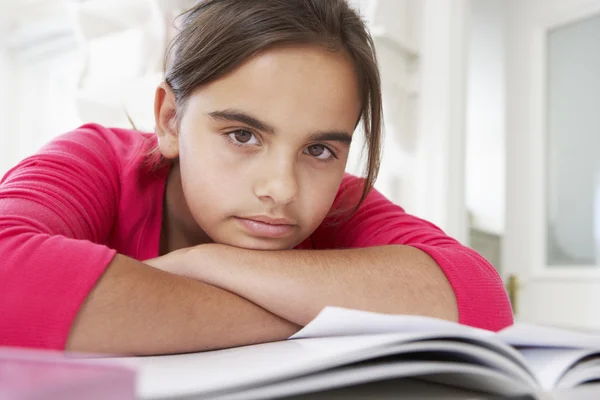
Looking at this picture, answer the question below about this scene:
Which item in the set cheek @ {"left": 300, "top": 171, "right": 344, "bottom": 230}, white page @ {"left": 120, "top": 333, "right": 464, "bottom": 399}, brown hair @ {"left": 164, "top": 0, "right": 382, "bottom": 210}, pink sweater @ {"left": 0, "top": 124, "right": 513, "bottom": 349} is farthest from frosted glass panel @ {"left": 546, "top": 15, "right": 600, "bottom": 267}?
white page @ {"left": 120, "top": 333, "right": 464, "bottom": 399}

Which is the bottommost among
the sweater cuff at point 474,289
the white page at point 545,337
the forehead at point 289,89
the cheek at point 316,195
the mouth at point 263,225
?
the sweater cuff at point 474,289

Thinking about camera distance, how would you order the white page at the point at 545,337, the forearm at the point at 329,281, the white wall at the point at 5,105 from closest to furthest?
the white page at the point at 545,337
the forearm at the point at 329,281
the white wall at the point at 5,105

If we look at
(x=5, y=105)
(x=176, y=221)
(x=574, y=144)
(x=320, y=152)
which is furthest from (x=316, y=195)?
(x=5, y=105)

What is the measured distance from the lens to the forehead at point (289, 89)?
77 centimetres

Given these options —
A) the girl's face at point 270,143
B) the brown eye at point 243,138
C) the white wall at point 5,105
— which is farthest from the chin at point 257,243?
the white wall at point 5,105

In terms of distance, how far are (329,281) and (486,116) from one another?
2.74 m

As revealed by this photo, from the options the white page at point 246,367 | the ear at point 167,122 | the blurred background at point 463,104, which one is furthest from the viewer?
the blurred background at point 463,104

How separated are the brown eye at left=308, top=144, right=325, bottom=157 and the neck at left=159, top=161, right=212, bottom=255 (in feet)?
0.88

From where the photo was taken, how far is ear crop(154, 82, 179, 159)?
3.07ft

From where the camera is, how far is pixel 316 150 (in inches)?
33.5

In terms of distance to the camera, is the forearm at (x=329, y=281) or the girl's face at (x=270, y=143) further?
the girl's face at (x=270, y=143)

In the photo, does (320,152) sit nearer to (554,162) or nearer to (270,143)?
(270,143)

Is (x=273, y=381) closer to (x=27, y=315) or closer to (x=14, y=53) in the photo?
(x=27, y=315)

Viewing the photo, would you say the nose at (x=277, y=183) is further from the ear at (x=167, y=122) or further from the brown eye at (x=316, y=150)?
the ear at (x=167, y=122)
